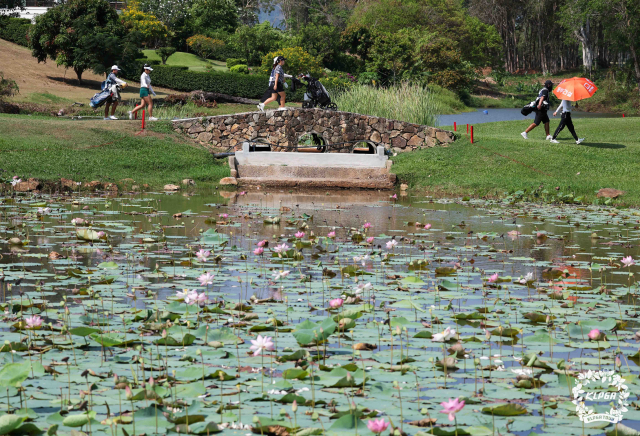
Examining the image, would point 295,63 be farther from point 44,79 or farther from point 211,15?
point 211,15

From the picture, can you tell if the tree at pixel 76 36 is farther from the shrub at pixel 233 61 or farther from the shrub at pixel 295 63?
the shrub at pixel 233 61

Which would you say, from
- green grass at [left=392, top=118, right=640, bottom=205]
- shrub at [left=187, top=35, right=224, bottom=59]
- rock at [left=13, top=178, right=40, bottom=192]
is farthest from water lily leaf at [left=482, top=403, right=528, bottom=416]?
shrub at [left=187, top=35, right=224, bottom=59]

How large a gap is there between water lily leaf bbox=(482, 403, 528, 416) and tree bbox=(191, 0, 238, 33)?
186ft

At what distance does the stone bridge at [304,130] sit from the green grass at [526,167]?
2.90 feet

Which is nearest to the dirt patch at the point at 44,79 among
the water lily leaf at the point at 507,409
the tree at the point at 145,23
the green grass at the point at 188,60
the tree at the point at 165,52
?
the tree at the point at 165,52

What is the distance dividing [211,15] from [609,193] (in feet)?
161

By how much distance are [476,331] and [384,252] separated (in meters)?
3.35

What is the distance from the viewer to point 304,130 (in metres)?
21.2

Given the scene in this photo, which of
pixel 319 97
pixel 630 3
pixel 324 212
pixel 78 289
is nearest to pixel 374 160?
pixel 319 97

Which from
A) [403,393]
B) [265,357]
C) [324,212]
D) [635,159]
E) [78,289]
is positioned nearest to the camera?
[403,393]

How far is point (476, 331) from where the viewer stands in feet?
17.9

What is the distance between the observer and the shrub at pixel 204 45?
54.2m

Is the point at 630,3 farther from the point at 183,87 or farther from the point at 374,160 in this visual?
the point at 374,160
